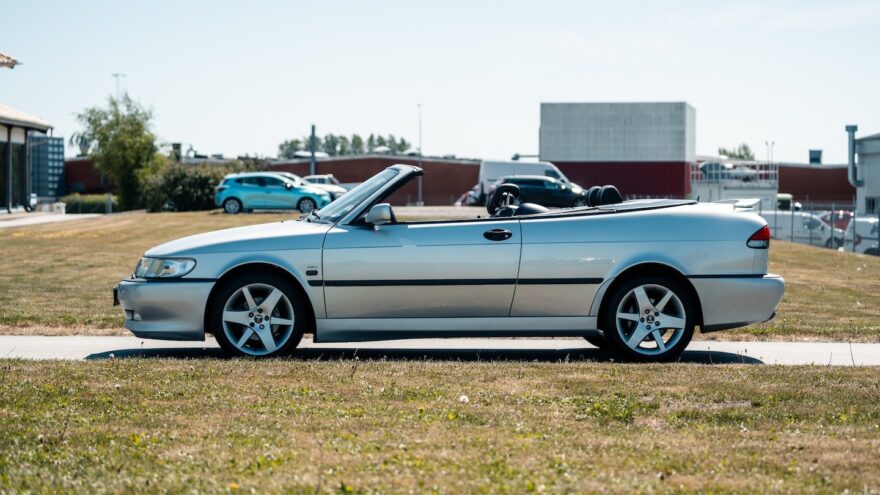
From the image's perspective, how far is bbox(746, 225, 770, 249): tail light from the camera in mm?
8922

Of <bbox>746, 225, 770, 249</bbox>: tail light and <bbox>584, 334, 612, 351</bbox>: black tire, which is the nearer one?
<bbox>746, 225, 770, 249</bbox>: tail light

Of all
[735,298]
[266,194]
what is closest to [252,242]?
[735,298]

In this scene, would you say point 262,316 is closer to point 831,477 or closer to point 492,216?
point 492,216

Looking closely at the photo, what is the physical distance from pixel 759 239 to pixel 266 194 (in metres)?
31.4

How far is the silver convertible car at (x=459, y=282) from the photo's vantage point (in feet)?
28.6

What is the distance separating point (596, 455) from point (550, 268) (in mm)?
3673

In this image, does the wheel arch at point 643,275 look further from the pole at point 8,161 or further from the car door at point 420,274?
the pole at point 8,161

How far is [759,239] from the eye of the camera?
895 centimetres

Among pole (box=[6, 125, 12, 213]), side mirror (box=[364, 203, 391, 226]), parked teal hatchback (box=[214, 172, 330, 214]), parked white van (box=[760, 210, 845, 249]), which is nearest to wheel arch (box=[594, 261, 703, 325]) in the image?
side mirror (box=[364, 203, 391, 226])

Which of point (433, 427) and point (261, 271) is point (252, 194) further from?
point (433, 427)

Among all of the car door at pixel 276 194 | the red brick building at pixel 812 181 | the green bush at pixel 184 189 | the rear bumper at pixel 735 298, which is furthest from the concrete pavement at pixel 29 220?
the red brick building at pixel 812 181

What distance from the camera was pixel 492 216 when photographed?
9.32 metres

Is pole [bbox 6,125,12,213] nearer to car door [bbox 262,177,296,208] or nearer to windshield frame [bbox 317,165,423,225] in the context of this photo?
car door [bbox 262,177,296,208]

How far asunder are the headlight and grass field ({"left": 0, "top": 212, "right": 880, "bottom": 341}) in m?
2.26
